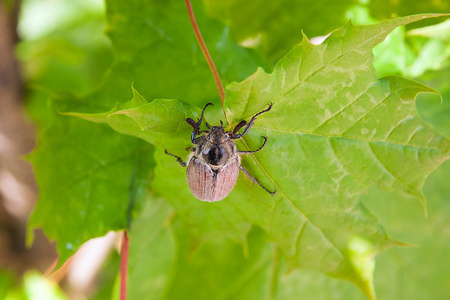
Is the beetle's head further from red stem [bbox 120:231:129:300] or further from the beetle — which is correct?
red stem [bbox 120:231:129:300]

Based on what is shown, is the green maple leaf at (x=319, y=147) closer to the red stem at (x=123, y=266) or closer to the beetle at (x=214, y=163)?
the beetle at (x=214, y=163)

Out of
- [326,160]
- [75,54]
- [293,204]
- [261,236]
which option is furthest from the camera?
[75,54]

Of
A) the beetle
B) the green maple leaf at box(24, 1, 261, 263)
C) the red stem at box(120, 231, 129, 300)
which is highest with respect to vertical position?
the green maple leaf at box(24, 1, 261, 263)

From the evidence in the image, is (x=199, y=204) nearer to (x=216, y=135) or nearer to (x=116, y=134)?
(x=216, y=135)

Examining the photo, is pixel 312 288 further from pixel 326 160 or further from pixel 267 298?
pixel 326 160

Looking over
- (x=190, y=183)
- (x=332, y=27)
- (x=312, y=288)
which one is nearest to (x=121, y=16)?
(x=190, y=183)

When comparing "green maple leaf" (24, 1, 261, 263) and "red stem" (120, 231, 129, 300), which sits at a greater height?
"green maple leaf" (24, 1, 261, 263)

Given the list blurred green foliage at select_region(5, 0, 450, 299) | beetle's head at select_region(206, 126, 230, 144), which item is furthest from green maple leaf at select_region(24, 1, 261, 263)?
beetle's head at select_region(206, 126, 230, 144)

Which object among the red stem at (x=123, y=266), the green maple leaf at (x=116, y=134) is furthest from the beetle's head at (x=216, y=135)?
the red stem at (x=123, y=266)
